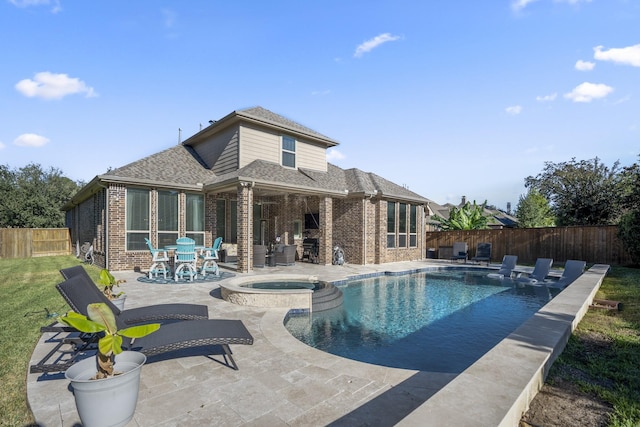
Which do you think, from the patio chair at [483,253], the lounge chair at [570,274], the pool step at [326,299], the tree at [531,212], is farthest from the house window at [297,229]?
the tree at [531,212]

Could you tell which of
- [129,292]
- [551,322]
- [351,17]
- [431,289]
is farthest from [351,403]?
[351,17]

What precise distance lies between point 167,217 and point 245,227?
359 centimetres

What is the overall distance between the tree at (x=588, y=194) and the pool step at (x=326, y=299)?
878 inches

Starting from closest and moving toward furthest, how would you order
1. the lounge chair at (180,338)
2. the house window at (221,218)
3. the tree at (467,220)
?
1. the lounge chair at (180,338)
2. the house window at (221,218)
3. the tree at (467,220)

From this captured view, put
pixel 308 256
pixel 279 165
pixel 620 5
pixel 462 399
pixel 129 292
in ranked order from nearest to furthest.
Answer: pixel 462 399 → pixel 620 5 → pixel 129 292 → pixel 279 165 → pixel 308 256

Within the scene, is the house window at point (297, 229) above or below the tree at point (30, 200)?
below

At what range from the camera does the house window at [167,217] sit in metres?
12.6

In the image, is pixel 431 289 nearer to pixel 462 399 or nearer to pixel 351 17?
pixel 462 399

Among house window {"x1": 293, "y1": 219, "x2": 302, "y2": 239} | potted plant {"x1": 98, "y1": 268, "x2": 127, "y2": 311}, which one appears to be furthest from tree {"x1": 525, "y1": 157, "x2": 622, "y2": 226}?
potted plant {"x1": 98, "y1": 268, "x2": 127, "y2": 311}

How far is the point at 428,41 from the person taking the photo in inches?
420

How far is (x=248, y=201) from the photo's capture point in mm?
11617

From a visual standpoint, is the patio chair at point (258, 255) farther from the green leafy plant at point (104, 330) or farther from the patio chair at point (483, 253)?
the patio chair at point (483, 253)

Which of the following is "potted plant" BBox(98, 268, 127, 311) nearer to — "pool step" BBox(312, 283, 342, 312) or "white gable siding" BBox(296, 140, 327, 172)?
"pool step" BBox(312, 283, 342, 312)

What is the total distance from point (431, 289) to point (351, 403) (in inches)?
335
